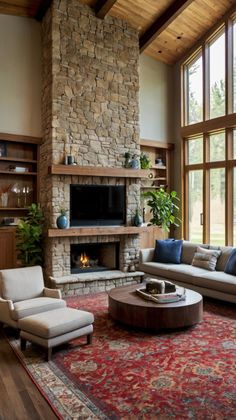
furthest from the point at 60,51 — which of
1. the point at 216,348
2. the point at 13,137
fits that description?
the point at 216,348

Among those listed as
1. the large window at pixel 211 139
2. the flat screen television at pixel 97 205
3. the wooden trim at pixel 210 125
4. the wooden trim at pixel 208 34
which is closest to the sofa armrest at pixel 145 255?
the flat screen television at pixel 97 205

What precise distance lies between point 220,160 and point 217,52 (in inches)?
93.2

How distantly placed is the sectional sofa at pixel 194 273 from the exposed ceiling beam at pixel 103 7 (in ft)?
15.8

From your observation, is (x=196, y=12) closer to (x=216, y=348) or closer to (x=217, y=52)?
(x=217, y=52)

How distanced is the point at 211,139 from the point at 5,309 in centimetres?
586

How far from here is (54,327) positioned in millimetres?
3514

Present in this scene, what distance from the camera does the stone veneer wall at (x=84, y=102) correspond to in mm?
6395

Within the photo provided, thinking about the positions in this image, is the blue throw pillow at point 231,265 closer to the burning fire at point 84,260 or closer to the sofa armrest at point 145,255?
the sofa armrest at point 145,255

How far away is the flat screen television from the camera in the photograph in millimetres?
6682

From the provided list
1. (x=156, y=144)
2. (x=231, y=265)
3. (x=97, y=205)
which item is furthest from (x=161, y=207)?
(x=231, y=265)

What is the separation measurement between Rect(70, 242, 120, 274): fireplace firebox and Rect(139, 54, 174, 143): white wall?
2841 millimetres

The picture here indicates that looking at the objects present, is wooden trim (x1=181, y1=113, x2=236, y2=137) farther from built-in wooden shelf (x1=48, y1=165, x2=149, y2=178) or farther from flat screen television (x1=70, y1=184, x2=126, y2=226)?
flat screen television (x1=70, y1=184, x2=126, y2=226)

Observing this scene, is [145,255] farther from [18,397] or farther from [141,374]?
[18,397]

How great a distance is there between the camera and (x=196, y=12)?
276 inches
